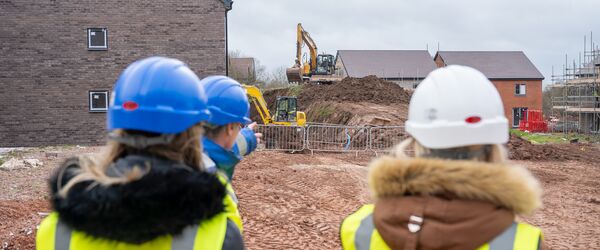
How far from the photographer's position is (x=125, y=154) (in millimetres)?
1817

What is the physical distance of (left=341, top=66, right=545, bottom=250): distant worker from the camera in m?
1.62

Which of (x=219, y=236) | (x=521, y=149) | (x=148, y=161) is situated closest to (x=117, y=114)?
(x=148, y=161)

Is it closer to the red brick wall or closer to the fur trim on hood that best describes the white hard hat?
the fur trim on hood

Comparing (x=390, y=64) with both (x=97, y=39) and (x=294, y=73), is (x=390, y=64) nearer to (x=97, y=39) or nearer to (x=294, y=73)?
(x=294, y=73)

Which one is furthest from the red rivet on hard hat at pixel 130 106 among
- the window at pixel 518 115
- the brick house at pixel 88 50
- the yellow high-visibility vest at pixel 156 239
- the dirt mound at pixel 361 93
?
the window at pixel 518 115

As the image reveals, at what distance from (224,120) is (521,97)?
53.6 m

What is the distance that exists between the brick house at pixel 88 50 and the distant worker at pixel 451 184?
722 inches

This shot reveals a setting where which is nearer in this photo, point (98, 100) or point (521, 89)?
point (98, 100)

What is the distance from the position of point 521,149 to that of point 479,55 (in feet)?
124

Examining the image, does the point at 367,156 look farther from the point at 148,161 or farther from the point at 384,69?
the point at 384,69

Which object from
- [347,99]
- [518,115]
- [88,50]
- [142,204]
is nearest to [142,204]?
[142,204]

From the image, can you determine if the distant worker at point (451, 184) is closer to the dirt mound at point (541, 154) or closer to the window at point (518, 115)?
the dirt mound at point (541, 154)

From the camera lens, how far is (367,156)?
18.7m

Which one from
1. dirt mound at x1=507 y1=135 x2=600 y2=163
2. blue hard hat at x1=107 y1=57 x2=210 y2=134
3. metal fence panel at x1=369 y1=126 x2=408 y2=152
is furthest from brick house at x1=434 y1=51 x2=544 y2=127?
blue hard hat at x1=107 y1=57 x2=210 y2=134
